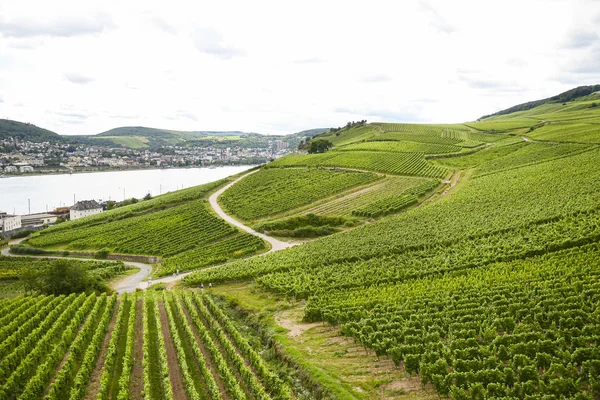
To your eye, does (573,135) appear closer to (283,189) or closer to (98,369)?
(283,189)

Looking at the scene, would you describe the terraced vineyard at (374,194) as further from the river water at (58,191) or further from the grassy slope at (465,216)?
the river water at (58,191)

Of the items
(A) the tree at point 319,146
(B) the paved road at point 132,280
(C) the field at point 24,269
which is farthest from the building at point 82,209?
(A) the tree at point 319,146

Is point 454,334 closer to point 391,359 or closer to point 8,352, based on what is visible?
point 391,359

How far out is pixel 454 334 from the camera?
2406 cm

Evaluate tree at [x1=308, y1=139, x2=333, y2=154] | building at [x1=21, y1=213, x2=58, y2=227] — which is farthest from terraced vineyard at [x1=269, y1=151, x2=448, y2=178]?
building at [x1=21, y1=213, x2=58, y2=227]

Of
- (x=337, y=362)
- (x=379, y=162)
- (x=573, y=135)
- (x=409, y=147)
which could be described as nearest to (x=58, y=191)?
(x=379, y=162)

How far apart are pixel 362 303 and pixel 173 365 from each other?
13.6 m

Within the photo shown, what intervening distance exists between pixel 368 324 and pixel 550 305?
11180mm

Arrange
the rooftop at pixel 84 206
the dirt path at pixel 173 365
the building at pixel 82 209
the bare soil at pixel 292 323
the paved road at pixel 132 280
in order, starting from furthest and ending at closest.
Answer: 1. the rooftop at pixel 84 206
2. the building at pixel 82 209
3. the paved road at pixel 132 280
4. the bare soil at pixel 292 323
5. the dirt path at pixel 173 365

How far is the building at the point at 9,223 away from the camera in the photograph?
9934cm

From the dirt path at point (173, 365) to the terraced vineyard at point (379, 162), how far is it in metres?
66.5

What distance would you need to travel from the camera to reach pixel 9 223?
332ft

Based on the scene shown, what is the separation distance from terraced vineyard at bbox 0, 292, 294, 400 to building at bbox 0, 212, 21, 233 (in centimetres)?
7937

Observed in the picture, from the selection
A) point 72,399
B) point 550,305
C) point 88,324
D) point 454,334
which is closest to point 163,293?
point 88,324
